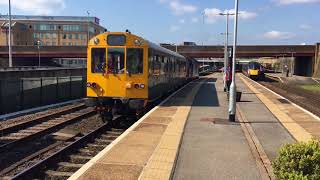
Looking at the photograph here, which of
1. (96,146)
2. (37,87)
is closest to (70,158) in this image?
(96,146)

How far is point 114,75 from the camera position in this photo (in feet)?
55.5

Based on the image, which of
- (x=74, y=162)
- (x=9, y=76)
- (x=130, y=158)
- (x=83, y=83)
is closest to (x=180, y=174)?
(x=130, y=158)

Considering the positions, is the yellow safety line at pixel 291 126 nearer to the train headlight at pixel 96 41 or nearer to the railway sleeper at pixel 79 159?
the railway sleeper at pixel 79 159

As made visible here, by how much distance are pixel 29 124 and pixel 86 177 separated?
927cm

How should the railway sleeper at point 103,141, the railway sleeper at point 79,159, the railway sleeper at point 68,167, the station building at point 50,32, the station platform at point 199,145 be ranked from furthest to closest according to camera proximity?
the station building at point 50,32 < the railway sleeper at point 103,141 < the railway sleeper at point 79,159 < the railway sleeper at point 68,167 < the station platform at point 199,145

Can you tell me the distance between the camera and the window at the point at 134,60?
55.6 feet

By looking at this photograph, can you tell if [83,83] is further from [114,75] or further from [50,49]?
[50,49]

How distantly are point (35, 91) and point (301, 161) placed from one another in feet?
60.5

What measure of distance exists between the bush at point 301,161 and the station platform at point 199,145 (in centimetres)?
157

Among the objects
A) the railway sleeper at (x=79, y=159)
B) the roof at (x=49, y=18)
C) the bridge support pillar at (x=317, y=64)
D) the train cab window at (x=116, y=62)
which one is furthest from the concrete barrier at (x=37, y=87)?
the roof at (x=49, y=18)

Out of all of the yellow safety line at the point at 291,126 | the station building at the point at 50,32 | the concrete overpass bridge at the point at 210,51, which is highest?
the station building at the point at 50,32

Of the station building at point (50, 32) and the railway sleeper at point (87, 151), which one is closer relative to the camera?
the railway sleeper at point (87, 151)

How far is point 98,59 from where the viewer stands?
56.2ft

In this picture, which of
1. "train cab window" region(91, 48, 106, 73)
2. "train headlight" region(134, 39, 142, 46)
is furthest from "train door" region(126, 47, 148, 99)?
"train cab window" region(91, 48, 106, 73)
